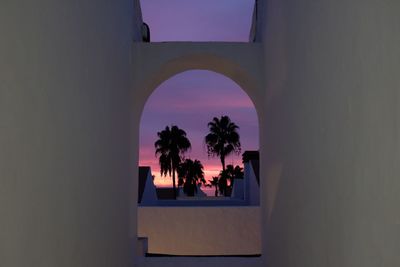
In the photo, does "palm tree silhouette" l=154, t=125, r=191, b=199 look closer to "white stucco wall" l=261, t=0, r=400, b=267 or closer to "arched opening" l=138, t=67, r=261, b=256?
"arched opening" l=138, t=67, r=261, b=256

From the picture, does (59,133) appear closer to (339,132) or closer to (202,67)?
(339,132)

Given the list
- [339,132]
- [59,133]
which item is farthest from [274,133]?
[59,133]

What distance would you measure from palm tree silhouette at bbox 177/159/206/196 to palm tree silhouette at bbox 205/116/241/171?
10.2 ft

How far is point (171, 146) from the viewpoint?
36406 millimetres

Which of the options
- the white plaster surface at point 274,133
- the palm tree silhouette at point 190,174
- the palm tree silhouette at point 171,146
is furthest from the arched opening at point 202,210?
the palm tree silhouette at point 190,174

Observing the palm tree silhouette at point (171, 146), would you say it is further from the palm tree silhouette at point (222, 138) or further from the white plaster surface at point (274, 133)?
the white plaster surface at point (274, 133)

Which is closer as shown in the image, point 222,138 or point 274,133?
point 274,133

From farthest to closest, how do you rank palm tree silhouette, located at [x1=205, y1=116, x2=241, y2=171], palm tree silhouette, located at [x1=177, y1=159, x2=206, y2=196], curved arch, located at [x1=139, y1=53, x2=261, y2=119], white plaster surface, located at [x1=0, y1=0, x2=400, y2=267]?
palm tree silhouette, located at [x1=177, y1=159, x2=206, y2=196]
palm tree silhouette, located at [x1=205, y1=116, x2=241, y2=171]
curved arch, located at [x1=139, y1=53, x2=261, y2=119]
white plaster surface, located at [x1=0, y1=0, x2=400, y2=267]

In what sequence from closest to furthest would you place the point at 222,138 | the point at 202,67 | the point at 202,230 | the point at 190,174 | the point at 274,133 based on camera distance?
the point at 274,133
the point at 202,67
the point at 202,230
the point at 222,138
the point at 190,174

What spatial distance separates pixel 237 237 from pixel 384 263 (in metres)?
10.5

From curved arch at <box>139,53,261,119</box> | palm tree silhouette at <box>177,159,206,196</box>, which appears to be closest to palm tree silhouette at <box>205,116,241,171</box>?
Answer: palm tree silhouette at <box>177,159,206,196</box>

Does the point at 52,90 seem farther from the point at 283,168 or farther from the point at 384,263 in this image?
the point at 283,168

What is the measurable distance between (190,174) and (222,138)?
469 centimetres

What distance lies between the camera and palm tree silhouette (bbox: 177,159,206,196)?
3757cm
